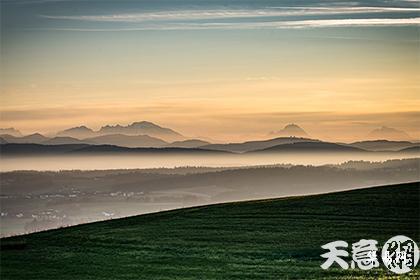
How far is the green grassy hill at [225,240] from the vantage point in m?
21.6

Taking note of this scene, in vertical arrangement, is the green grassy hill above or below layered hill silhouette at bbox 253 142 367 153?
below

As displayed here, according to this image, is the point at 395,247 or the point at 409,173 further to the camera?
the point at 409,173

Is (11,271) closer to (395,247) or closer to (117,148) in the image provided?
(117,148)

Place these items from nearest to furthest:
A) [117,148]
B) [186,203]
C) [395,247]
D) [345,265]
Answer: [345,265] → [395,247] → [117,148] → [186,203]

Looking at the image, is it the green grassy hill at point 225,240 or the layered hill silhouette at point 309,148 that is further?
the layered hill silhouette at point 309,148

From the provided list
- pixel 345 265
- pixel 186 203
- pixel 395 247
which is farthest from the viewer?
pixel 186 203

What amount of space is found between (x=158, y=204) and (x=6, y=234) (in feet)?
26.9

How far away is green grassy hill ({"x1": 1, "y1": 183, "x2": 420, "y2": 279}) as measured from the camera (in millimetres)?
21641

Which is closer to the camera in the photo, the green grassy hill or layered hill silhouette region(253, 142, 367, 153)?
the green grassy hill

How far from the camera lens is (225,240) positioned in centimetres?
2562

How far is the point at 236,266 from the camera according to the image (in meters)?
22.1

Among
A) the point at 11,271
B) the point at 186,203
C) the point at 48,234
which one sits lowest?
the point at 11,271

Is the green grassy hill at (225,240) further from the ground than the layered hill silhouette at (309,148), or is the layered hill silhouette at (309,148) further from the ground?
the layered hill silhouette at (309,148)

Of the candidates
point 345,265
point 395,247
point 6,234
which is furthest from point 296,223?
point 6,234
